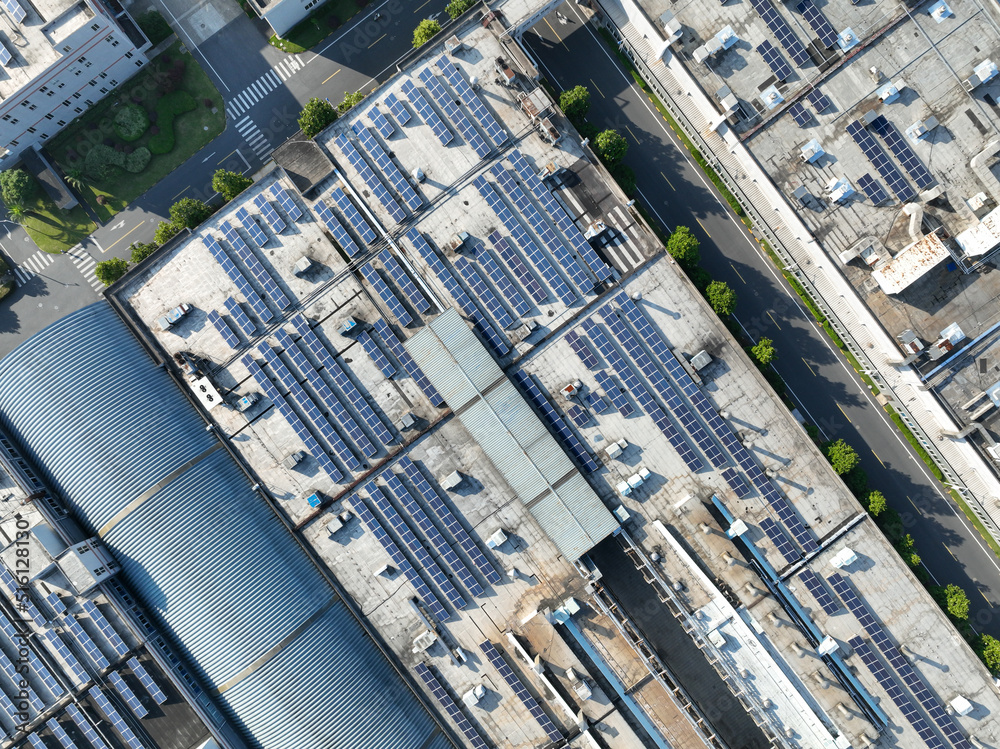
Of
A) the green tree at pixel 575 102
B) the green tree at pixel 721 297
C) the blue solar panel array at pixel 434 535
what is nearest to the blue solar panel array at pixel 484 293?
the blue solar panel array at pixel 434 535

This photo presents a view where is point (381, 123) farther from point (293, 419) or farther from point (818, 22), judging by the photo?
point (818, 22)

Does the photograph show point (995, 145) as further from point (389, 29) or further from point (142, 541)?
point (142, 541)

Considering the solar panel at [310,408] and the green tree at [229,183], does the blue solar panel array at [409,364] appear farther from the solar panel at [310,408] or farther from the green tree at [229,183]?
the green tree at [229,183]

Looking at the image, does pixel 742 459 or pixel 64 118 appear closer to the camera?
pixel 742 459

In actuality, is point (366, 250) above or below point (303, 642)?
above

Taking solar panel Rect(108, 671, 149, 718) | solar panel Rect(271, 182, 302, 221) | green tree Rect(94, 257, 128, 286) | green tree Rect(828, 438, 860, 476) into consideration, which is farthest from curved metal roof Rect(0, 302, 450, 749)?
green tree Rect(828, 438, 860, 476)

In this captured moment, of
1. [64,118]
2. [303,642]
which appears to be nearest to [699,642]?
[303,642]
